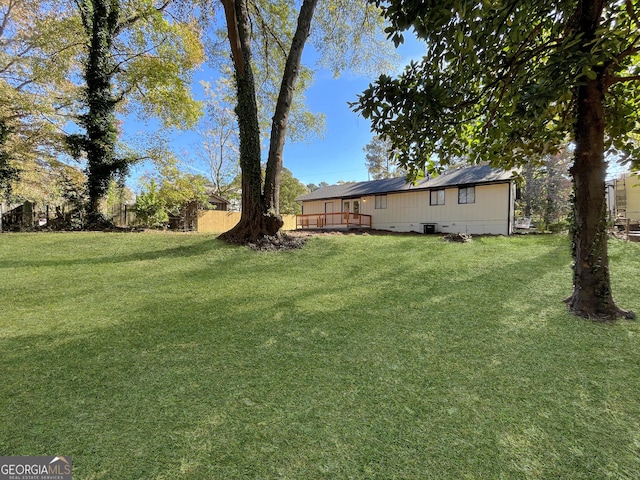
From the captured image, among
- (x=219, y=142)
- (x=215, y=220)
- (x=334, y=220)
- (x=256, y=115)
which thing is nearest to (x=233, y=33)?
(x=256, y=115)

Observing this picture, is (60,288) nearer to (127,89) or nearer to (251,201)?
(251,201)

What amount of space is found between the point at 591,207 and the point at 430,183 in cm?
1272

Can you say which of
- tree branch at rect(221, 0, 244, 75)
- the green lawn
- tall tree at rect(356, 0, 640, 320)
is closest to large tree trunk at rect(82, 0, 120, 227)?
tree branch at rect(221, 0, 244, 75)

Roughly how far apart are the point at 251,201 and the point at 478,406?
784 cm

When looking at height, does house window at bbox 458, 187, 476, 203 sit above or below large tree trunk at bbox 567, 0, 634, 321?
above

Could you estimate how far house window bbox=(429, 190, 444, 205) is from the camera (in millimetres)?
15501

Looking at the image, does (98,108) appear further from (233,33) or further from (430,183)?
(430,183)

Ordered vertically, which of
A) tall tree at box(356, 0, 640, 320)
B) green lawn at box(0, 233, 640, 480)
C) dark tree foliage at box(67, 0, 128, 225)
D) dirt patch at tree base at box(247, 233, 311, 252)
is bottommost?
green lawn at box(0, 233, 640, 480)

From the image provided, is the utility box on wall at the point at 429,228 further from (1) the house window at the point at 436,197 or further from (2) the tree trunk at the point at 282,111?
(2) the tree trunk at the point at 282,111

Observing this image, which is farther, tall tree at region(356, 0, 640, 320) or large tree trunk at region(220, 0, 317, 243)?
large tree trunk at region(220, 0, 317, 243)

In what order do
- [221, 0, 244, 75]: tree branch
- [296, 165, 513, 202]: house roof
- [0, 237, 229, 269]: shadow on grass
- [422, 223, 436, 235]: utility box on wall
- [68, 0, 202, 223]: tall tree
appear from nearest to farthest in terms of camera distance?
[0, 237, 229, 269]: shadow on grass → [221, 0, 244, 75]: tree branch → [68, 0, 202, 223]: tall tree → [296, 165, 513, 202]: house roof → [422, 223, 436, 235]: utility box on wall

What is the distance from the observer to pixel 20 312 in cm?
404

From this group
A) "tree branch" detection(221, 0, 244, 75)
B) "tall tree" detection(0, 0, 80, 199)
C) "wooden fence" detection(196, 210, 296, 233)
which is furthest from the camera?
"wooden fence" detection(196, 210, 296, 233)

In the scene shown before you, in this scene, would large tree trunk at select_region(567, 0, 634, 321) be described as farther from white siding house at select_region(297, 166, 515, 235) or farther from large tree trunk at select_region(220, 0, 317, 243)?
white siding house at select_region(297, 166, 515, 235)
